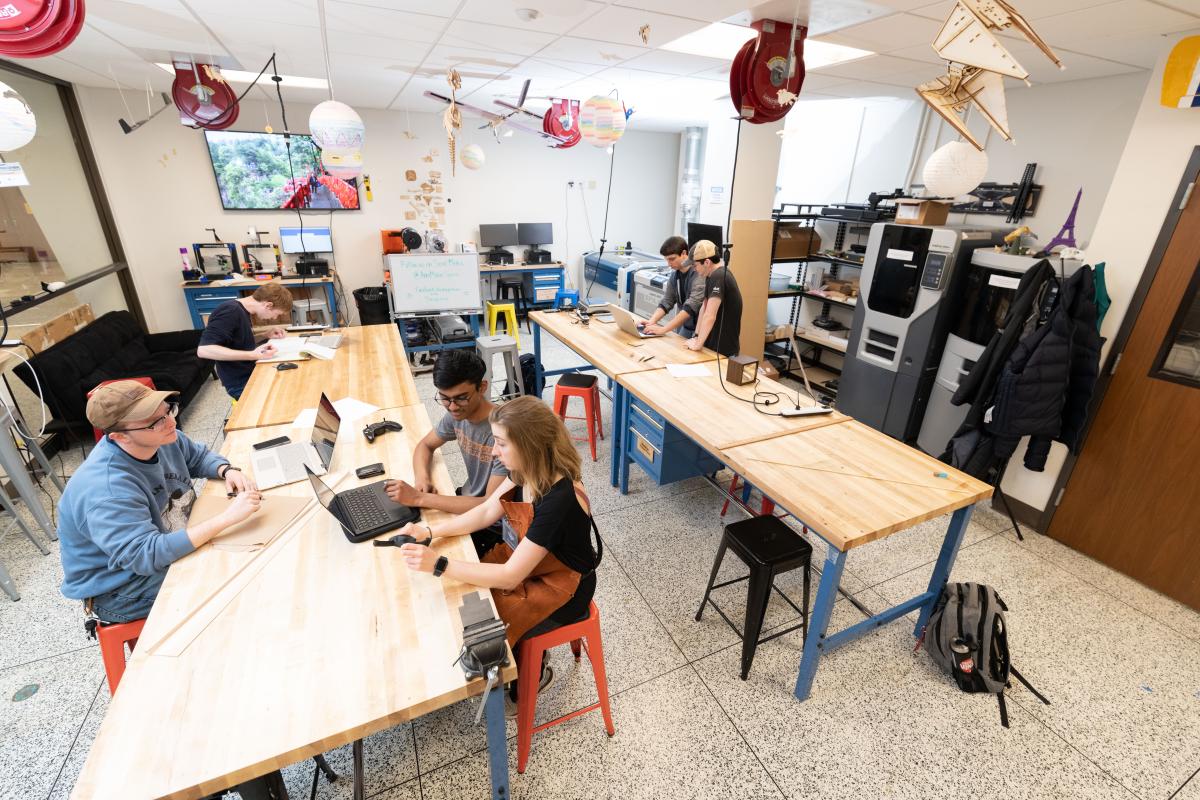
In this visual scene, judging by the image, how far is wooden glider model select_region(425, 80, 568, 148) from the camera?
16.2 ft

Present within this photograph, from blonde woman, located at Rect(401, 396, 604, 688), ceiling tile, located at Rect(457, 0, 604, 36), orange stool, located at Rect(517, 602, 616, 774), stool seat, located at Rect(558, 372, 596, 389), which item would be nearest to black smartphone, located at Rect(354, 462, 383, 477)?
blonde woman, located at Rect(401, 396, 604, 688)

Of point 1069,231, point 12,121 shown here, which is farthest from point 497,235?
point 1069,231

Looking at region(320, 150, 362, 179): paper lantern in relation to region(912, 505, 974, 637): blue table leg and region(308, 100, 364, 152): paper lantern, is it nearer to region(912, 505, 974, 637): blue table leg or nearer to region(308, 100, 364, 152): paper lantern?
region(308, 100, 364, 152): paper lantern

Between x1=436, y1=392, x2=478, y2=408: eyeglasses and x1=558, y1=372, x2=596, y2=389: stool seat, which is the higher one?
x1=436, y1=392, x2=478, y2=408: eyeglasses

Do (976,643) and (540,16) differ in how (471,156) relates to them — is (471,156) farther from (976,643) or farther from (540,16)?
(976,643)

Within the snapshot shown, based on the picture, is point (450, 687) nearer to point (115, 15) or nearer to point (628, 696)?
point (628, 696)

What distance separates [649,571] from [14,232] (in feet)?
16.0

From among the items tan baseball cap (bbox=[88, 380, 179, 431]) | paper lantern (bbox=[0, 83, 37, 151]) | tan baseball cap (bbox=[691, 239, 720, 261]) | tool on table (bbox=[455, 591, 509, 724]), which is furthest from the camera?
tan baseball cap (bbox=[691, 239, 720, 261])

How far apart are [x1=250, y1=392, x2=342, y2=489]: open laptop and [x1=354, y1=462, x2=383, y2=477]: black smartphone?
0.15 meters

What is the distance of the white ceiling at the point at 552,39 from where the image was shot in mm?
2516

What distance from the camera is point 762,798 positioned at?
1.72m

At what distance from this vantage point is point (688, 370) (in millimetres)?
3197

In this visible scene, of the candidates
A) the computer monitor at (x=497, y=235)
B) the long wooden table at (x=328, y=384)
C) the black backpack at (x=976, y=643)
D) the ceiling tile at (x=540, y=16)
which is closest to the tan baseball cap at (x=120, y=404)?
the long wooden table at (x=328, y=384)

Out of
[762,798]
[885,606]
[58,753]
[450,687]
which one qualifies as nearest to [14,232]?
[58,753]
